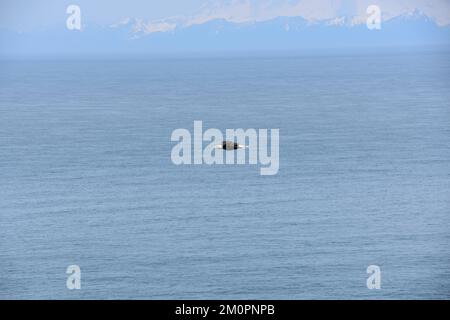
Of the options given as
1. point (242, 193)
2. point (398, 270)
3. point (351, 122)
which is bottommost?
point (398, 270)

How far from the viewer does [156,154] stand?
13075 centimetres

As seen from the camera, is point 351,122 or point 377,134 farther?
point 351,122

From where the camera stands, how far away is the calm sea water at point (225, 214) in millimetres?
82438

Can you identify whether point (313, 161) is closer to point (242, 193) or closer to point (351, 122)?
point (242, 193)

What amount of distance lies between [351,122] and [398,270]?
76.6 metres

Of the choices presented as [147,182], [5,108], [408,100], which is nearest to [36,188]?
[147,182]

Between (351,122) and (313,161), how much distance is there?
38.9m

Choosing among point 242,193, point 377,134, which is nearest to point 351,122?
point 377,134

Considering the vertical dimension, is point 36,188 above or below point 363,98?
below

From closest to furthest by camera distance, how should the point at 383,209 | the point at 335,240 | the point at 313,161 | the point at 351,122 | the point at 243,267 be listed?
the point at 243,267, the point at 335,240, the point at 383,209, the point at 313,161, the point at 351,122

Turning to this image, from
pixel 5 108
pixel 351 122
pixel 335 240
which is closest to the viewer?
pixel 335 240

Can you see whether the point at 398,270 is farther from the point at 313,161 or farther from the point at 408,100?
the point at 408,100

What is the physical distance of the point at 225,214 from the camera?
101 m

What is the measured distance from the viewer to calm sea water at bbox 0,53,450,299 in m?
82.4
